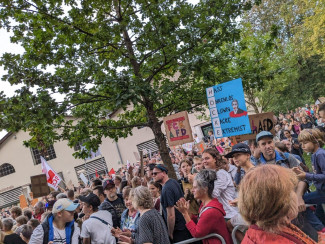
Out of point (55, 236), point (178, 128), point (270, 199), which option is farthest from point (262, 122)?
point (270, 199)

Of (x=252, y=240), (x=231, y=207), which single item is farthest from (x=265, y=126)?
(x=252, y=240)

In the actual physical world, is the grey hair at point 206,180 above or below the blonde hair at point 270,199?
below

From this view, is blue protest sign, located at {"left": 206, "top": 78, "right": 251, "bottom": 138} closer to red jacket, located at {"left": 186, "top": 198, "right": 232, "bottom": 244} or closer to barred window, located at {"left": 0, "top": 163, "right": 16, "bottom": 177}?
red jacket, located at {"left": 186, "top": 198, "right": 232, "bottom": 244}

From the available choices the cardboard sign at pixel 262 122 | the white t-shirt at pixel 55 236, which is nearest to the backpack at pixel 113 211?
the white t-shirt at pixel 55 236

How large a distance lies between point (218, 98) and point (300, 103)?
29.7 m

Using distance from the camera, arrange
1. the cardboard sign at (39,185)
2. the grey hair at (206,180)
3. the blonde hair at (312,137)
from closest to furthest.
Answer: the grey hair at (206,180), the blonde hair at (312,137), the cardboard sign at (39,185)

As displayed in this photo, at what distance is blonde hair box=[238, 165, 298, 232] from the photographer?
1.85m

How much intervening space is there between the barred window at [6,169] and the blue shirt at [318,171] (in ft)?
108

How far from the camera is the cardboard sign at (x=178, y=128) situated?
755 cm

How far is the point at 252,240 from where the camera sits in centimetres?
193

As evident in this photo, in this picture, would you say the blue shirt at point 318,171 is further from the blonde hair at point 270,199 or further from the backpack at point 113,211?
the backpack at point 113,211

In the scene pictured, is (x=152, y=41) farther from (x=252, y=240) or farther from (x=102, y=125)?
(x=252, y=240)

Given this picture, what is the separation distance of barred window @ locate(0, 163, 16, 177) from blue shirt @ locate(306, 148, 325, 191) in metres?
33.0

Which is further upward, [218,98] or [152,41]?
[152,41]
